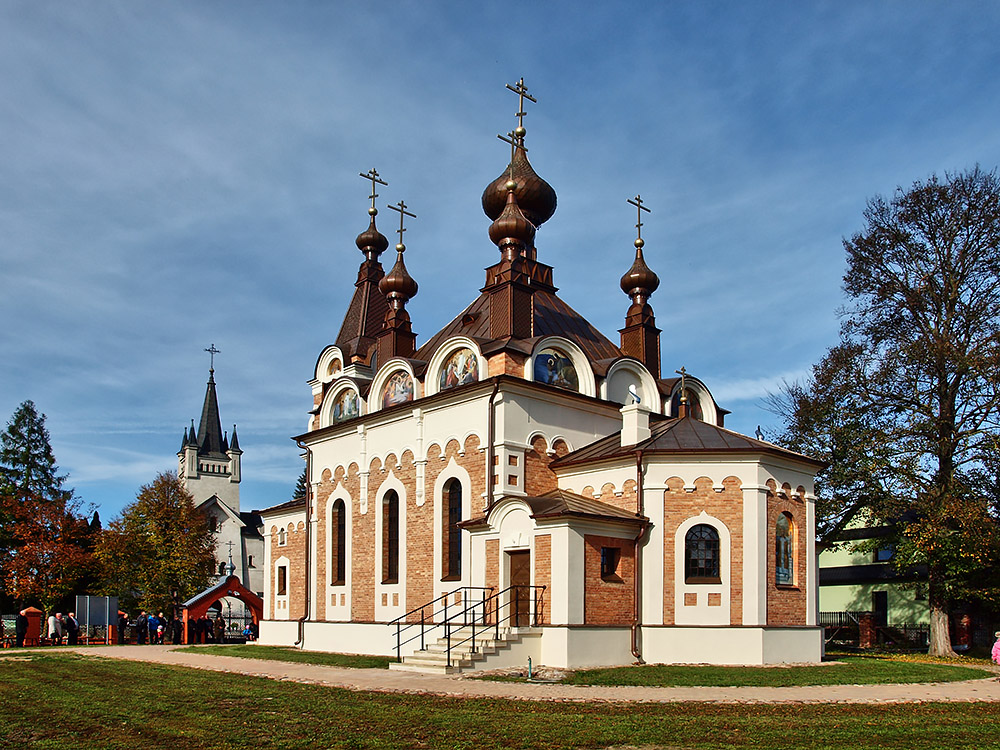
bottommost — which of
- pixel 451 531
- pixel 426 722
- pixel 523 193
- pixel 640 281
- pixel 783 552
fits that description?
pixel 426 722

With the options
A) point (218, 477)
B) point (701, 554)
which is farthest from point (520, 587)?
point (218, 477)

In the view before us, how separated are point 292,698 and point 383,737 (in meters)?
4.02

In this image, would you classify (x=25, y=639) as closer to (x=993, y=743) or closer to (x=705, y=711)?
(x=705, y=711)

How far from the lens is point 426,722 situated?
10562mm

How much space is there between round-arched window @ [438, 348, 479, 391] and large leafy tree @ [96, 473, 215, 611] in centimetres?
2075

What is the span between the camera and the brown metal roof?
19.6 m

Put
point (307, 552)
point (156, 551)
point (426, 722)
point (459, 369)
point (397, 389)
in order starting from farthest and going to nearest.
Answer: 1. point (156, 551)
2. point (307, 552)
3. point (397, 389)
4. point (459, 369)
5. point (426, 722)

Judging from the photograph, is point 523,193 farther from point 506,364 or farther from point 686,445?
point 686,445

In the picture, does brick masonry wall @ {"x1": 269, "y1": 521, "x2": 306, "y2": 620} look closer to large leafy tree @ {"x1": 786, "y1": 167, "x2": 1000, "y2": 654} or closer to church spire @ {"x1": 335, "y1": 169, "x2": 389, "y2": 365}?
church spire @ {"x1": 335, "y1": 169, "x2": 389, "y2": 365}

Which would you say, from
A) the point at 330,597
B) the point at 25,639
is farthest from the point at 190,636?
the point at 330,597

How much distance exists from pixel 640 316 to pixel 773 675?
12.7 m

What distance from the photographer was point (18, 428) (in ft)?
159

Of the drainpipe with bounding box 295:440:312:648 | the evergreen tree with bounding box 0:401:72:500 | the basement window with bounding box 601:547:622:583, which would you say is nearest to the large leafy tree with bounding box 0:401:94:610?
the evergreen tree with bounding box 0:401:72:500

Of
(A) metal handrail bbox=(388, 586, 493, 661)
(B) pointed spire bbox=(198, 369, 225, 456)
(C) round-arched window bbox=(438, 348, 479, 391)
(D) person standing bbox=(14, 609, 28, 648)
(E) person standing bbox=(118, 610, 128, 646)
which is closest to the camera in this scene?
(A) metal handrail bbox=(388, 586, 493, 661)
